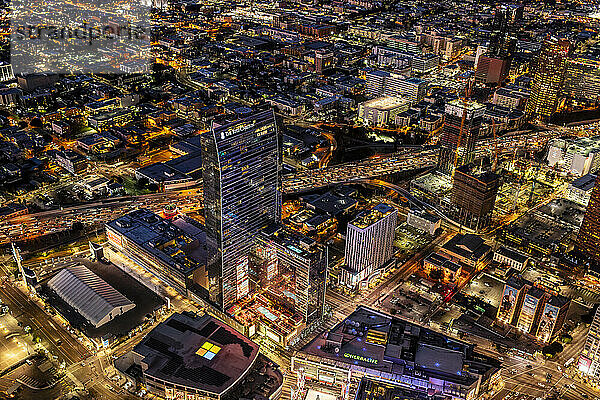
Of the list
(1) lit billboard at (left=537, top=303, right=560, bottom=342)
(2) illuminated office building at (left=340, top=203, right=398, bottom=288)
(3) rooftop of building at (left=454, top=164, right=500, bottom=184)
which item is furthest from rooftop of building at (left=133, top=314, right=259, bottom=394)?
(3) rooftop of building at (left=454, top=164, right=500, bottom=184)

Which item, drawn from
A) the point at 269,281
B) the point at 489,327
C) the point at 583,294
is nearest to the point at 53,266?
the point at 269,281

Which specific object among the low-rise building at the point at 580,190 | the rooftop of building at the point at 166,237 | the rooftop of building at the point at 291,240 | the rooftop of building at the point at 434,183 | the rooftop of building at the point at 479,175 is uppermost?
the rooftop of building at the point at 479,175

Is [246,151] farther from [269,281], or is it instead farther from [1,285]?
[1,285]

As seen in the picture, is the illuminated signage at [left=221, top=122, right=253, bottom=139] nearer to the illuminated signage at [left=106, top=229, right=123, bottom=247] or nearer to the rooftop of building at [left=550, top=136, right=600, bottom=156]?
the illuminated signage at [left=106, top=229, right=123, bottom=247]

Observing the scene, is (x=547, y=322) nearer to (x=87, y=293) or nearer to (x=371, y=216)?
(x=371, y=216)

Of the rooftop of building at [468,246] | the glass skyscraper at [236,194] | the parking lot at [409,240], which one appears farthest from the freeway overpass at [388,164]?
the glass skyscraper at [236,194]

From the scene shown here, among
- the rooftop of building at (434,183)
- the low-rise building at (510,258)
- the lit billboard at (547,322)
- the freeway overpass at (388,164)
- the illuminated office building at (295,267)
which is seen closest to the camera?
the illuminated office building at (295,267)

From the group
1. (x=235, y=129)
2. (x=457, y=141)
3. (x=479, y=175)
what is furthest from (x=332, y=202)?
(x=235, y=129)

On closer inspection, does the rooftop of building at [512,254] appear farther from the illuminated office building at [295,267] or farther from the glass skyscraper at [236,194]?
the glass skyscraper at [236,194]
